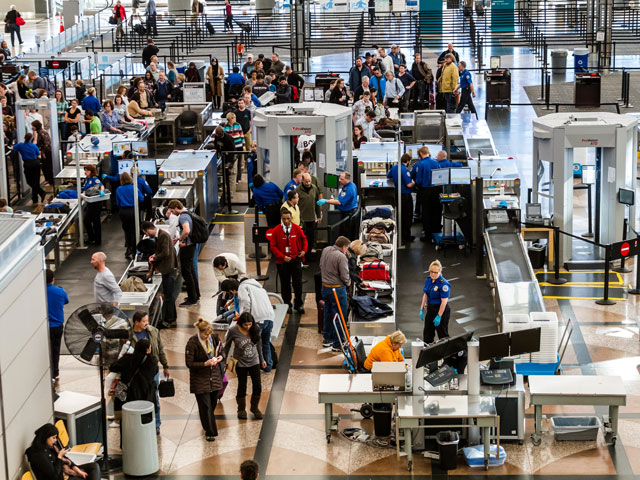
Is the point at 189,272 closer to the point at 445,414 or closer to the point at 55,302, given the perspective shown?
the point at 55,302

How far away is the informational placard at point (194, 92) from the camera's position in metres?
29.5

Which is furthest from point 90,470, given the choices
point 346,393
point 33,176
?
point 33,176

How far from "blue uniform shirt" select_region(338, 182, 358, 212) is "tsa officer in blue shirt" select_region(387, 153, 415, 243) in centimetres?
108

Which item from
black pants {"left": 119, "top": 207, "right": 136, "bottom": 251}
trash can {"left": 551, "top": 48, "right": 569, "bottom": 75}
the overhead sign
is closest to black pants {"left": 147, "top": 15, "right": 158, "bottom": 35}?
trash can {"left": 551, "top": 48, "right": 569, "bottom": 75}

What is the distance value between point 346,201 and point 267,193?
1.32 m

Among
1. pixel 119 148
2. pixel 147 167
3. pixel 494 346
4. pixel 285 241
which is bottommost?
pixel 494 346

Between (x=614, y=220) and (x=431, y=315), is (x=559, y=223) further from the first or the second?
(x=431, y=315)

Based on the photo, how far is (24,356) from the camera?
10.4 m

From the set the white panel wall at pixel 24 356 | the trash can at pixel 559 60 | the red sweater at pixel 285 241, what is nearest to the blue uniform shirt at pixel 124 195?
the red sweater at pixel 285 241

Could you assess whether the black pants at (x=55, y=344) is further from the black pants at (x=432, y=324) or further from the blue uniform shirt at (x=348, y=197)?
the blue uniform shirt at (x=348, y=197)

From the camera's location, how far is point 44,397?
10984 mm

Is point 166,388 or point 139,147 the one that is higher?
point 139,147

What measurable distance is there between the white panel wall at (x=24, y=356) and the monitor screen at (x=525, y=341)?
5.04 meters

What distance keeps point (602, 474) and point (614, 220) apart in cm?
788
